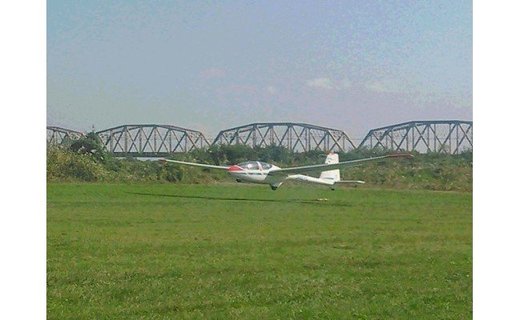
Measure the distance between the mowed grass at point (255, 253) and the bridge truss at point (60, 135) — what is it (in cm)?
23

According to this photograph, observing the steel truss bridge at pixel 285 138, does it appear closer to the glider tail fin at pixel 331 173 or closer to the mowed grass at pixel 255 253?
the glider tail fin at pixel 331 173

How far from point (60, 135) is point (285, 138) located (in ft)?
3.85

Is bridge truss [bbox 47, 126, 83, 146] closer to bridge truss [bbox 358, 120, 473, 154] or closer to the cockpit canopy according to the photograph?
the cockpit canopy

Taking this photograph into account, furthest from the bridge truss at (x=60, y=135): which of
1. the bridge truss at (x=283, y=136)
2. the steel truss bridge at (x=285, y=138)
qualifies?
the bridge truss at (x=283, y=136)

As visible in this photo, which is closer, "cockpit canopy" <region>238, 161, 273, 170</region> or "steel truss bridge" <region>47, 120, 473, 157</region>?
"steel truss bridge" <region>47, 120, 473, 157</region>

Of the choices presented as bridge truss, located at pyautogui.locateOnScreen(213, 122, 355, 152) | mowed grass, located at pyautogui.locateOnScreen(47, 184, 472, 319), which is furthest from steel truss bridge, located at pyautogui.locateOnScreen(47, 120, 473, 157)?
mowed grass, located at pyautogui.locateOnScreen(47, 184, 472, 319)

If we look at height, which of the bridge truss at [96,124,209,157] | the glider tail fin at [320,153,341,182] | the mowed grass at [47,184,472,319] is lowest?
the mowed grass at [47,184,472,319]

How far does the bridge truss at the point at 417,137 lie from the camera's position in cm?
452

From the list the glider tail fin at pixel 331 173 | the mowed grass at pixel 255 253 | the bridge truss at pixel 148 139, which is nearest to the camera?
the mowed grass at pixel 255 253

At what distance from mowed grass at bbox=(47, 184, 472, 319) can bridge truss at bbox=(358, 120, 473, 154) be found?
0.27 meters

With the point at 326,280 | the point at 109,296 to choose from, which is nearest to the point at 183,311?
the point at 109,296

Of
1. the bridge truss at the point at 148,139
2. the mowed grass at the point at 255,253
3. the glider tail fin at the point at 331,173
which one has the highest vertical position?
the bridge truss at the point at 148,139

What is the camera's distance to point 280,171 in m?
4.55

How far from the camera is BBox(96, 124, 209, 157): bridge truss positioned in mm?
4363
